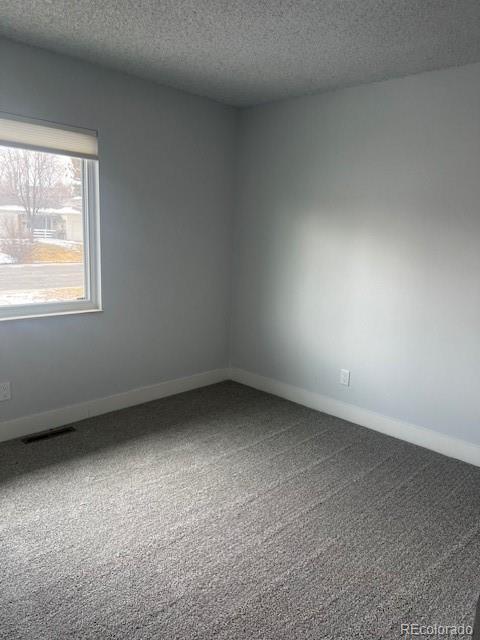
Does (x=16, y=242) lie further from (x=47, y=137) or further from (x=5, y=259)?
(x=47, y=137)

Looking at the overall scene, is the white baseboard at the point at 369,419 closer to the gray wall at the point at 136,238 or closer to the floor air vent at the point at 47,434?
the gray wall at the point at 136,238

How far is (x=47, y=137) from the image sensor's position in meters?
3.09

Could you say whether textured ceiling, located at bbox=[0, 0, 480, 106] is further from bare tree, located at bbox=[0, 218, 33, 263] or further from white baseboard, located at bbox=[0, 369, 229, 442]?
white baseboard, located at bbox=[0, 369, 229, 442]

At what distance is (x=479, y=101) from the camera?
292cm

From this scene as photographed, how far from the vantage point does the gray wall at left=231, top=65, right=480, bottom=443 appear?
10.2 feet

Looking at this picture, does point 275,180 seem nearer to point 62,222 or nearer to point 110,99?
point 110,99

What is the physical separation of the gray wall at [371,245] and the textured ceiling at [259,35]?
32 centimetres

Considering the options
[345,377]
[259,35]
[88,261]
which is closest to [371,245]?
[345,377]

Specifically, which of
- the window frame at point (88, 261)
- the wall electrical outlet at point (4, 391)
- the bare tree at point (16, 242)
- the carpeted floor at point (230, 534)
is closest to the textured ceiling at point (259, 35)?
the window frame at point (88, 261)

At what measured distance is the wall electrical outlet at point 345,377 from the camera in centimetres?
378

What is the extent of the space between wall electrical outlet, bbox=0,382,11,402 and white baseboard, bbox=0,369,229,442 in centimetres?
16

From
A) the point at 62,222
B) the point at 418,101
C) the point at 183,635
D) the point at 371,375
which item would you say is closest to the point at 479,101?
the point at 418,101

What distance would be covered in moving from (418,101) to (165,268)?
217 centimetres

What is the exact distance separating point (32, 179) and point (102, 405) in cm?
167
